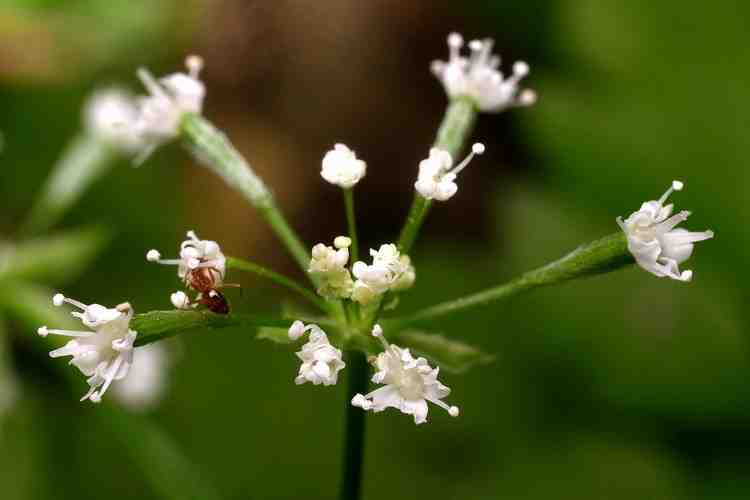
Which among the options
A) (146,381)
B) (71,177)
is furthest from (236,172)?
(71,177)

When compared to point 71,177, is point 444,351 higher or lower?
lower

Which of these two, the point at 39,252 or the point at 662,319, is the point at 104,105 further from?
the point at 662,319

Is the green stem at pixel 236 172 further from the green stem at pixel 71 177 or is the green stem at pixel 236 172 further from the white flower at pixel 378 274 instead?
the green stem at pixel 71 177

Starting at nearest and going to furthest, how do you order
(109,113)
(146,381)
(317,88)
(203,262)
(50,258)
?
(203,262) → (50,258) → (109,113) → (146,381) → (317,88)

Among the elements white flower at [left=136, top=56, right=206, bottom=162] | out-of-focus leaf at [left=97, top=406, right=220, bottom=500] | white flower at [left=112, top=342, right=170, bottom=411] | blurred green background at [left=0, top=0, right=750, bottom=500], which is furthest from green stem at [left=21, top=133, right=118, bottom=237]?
white flower at [left=136, top=56, right=206, bottom=162]

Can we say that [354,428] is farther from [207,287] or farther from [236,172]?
[236,172]

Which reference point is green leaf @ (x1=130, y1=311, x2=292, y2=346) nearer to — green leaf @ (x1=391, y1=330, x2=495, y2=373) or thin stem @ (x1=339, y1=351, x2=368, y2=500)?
thin stem @ (x1=339, y1=351, x2=368, y2=500)

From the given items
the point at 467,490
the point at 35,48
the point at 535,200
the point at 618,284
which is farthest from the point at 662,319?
the point at 35,48
